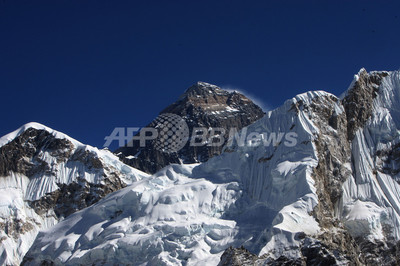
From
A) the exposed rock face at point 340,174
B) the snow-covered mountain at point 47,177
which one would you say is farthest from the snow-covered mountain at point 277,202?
the snow-covered mountain at point 47,177

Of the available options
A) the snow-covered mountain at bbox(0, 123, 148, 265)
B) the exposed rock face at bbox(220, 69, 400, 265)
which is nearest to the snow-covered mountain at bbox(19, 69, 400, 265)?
the exposed rock face at bbox(220, 69, 400, 265)

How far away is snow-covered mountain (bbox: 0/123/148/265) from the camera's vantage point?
15983 centimetres

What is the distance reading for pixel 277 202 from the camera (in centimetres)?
12481

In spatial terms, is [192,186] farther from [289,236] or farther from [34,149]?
[34,149]

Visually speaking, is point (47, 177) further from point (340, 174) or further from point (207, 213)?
point (340, 174)

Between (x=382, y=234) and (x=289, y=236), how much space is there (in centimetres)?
2102

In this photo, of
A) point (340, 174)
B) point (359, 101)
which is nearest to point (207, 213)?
point (340, 174)

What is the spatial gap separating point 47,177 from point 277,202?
6625cm

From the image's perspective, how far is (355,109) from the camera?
463 ft

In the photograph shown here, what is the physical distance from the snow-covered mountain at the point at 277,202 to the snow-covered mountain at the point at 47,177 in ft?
57.4

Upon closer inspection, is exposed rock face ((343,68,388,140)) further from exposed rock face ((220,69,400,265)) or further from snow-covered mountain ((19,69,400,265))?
snow-covered mountain ((19,69,400,265))

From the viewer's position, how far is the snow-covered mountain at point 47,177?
15983 cm

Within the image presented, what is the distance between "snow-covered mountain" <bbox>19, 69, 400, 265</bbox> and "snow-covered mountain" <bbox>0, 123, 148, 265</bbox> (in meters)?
17.5

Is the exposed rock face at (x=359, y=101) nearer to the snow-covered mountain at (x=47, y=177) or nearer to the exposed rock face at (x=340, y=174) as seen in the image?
the exposed rock face at (x=340, y=174)
